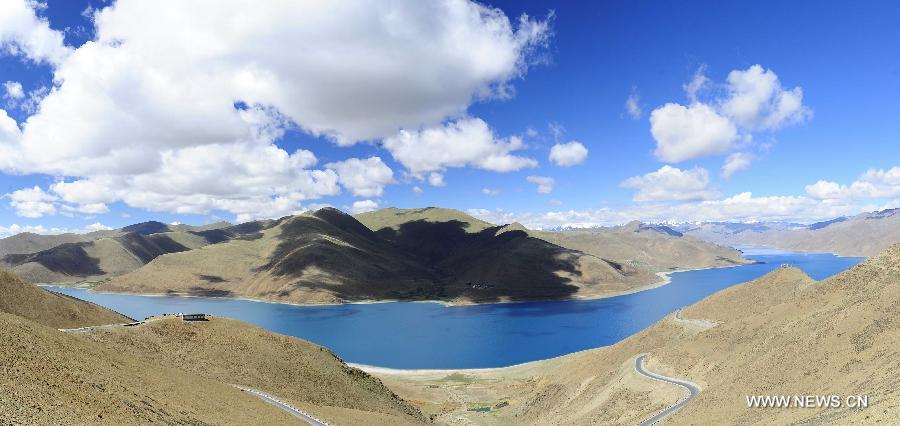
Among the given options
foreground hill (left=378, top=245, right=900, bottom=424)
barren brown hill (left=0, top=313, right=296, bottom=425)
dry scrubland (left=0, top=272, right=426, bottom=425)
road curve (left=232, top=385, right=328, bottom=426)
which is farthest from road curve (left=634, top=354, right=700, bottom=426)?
barren brown hill (left=0, top=313, right=296, bottom=425)

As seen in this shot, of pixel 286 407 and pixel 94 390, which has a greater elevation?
pixel 94 390

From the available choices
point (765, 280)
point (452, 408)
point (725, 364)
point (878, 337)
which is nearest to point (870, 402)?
point (878, 337)

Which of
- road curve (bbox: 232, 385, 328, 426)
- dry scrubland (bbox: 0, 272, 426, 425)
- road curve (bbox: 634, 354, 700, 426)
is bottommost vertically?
road curve (bbox: 634, 354, 700, 426)

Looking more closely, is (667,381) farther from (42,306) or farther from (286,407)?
(42,306)

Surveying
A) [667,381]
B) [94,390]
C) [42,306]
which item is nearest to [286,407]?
[94,390]

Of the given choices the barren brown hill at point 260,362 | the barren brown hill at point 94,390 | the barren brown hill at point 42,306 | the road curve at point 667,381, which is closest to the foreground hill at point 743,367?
the road curve at point 667,381

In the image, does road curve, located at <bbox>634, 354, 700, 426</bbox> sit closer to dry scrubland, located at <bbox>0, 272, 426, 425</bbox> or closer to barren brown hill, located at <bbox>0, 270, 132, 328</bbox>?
dry scrubland, located at <bbox>0, 272, 426, 425</bbox>
